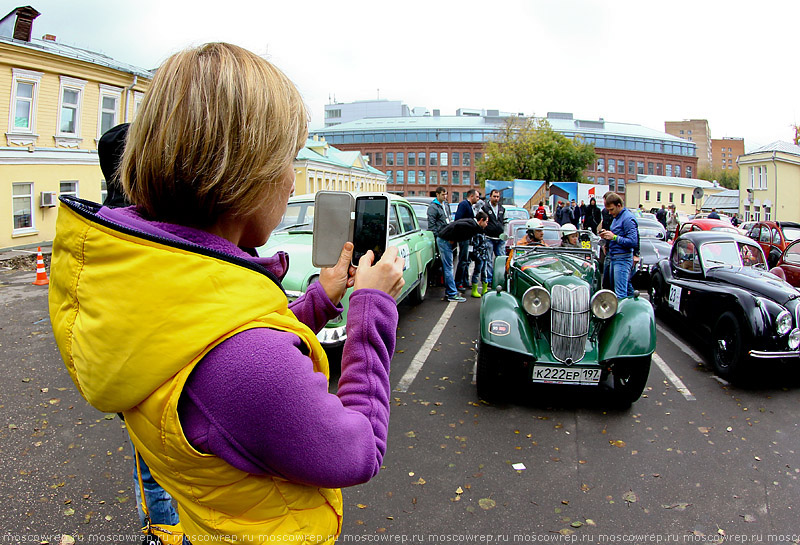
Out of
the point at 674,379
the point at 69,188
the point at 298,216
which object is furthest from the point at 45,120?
the point at 674,379

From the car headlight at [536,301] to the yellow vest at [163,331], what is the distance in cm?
457

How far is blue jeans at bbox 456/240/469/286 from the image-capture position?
11.1 metres

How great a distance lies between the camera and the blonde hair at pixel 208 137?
1.00 metres

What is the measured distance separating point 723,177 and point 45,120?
5306 inches

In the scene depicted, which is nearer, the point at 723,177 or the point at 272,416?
the point at 272,416

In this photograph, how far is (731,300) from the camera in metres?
6.27

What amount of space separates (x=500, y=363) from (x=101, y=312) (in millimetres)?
4575

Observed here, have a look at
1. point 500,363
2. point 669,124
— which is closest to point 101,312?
point 500,363

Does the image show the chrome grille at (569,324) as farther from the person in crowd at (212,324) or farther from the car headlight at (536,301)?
the person in crowd at (212,324)

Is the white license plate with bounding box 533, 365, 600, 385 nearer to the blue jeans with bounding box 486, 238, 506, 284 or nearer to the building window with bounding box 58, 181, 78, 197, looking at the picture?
the blue jeans with bounding box 486, 238, 506, 284

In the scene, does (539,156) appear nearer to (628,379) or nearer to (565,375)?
(628,379)

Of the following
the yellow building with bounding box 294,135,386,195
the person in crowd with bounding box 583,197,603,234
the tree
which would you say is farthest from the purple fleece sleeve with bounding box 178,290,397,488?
the tree

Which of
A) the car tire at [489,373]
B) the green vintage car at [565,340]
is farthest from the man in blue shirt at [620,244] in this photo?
the car tire at [489,373]

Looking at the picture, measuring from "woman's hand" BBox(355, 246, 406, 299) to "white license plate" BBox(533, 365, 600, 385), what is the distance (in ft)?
13.4
